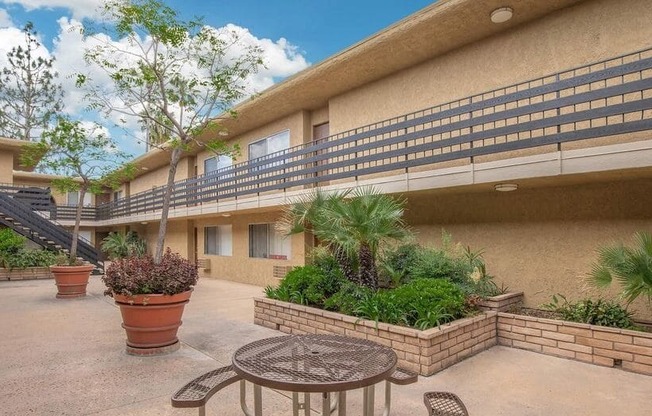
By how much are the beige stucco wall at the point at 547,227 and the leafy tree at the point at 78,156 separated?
924 centimetres

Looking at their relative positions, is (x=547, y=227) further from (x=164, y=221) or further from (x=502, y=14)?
(x=164, y=221)

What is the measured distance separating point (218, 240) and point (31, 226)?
7580 millimetres

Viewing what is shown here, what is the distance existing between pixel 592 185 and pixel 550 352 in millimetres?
2858

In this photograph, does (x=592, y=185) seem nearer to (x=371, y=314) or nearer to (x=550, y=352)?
(x=550, y=352)

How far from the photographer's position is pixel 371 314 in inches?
227

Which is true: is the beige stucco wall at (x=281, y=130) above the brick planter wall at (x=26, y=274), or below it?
above

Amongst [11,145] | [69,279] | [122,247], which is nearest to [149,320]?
[69,279]

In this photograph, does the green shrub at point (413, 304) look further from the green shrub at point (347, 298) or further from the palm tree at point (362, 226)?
the palm tree at point (362, 226)

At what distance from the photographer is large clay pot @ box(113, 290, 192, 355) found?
18.4ft

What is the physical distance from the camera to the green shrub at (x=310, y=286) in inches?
276

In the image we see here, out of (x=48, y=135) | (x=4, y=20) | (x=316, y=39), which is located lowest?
(x=48, y=135)

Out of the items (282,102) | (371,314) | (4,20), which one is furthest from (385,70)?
(4,20)

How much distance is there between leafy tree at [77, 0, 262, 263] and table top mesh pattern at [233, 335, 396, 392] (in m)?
4.03

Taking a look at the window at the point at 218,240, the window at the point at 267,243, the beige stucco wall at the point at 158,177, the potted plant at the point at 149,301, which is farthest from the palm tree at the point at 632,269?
the beige stucco wall at the point at 158,177
